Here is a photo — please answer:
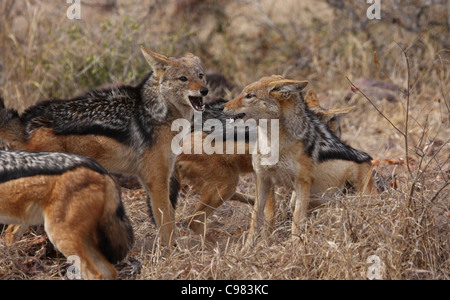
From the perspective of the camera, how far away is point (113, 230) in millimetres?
5035

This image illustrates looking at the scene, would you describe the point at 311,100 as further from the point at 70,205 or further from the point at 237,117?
the point at 70,205

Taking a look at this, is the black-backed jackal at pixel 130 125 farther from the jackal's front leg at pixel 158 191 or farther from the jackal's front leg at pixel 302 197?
the jackal's front leg at pixel 302 197

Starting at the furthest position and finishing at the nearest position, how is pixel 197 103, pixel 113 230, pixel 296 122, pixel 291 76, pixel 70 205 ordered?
pixel 291 76 < pixel 197 103 < pixel 296 122 < pixel 113 230 < pixel 70 205

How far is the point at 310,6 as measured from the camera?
49.9 ft

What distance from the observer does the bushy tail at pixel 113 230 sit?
16.4 feet

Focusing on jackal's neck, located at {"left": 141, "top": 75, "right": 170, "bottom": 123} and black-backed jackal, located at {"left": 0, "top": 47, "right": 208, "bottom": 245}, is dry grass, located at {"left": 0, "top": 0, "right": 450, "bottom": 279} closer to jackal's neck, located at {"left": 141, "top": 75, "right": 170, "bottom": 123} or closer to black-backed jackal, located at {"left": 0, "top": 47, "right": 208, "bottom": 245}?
black-backed jackal, located at {"left": 0, "top": 47, "right": 208, "bottom": 245}

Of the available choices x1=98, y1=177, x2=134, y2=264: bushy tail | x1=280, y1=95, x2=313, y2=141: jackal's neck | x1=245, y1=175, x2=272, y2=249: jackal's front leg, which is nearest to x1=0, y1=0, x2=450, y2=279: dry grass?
x1=245, y1=175, x2=272, y2=249: jackal's front leg

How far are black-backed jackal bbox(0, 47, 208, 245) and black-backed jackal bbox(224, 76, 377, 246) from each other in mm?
645

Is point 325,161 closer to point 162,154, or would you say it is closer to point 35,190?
point 162,154

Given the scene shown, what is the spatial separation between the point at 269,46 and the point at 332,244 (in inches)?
367

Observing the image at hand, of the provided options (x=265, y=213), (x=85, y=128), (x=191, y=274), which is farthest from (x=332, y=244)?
(x=85, y=128)

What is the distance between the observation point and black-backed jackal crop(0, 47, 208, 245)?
6.24 meters

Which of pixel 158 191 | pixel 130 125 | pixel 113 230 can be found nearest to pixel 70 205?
pixel 113 230

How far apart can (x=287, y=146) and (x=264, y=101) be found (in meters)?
0.51
